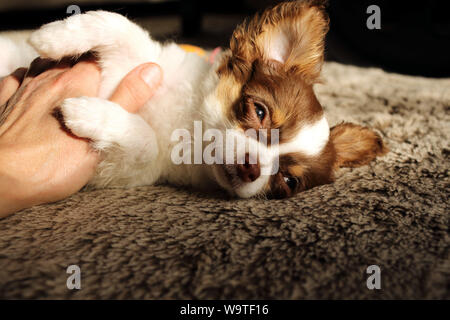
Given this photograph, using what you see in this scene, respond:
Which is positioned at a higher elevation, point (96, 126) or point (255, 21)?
point (255, 21)

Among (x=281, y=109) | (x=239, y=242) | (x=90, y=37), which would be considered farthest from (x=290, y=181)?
(x=90, y=37)

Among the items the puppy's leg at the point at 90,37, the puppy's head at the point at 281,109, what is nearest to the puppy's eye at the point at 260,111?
the puppy's head at the point at 281,109

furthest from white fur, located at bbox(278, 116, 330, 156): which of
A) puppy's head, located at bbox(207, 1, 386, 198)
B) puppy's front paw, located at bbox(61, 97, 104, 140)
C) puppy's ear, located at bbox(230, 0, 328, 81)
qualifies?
puppy's front paw, located at bbox(61, 97, 104, 140)

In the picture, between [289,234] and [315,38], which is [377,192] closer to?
[289,234]

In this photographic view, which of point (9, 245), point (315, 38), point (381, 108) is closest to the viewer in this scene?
point (9, 245)

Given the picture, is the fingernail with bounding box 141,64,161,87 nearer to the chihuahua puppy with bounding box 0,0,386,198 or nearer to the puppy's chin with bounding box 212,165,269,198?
the chihuahua puppy with bounding box 0,0,386,198

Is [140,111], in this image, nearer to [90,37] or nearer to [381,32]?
[90,37]
